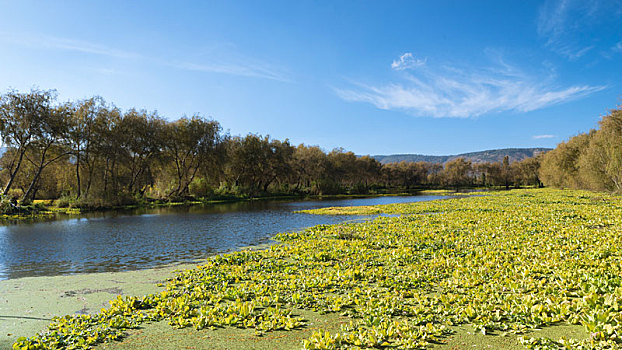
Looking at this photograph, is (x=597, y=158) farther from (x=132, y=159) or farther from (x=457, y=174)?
(x=457, y=174)

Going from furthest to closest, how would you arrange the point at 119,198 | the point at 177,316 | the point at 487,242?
the point at 119,198, the point at 487,242, the point at 177,316

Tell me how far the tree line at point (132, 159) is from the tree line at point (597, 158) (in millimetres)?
54928

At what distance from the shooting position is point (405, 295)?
350 inches

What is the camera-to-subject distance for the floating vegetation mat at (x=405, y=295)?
21.3 ft

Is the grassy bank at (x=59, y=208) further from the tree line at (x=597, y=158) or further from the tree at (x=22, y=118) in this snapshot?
the tree line at (x=597, y=158)

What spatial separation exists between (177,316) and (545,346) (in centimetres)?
760

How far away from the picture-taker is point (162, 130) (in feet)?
208

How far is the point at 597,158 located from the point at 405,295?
60337 mm

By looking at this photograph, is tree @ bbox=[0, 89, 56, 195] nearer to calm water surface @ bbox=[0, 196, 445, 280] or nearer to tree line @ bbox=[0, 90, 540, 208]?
tree line @ bbox=[0, 90, 540, 208]

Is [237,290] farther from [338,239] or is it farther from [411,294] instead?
[338,239]

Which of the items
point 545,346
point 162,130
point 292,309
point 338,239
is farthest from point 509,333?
point 162,130

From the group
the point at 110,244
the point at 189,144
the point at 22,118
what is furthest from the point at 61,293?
the point at 189,144

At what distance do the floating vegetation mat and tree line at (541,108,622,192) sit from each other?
39721mm

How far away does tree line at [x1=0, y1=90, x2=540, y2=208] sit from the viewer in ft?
149
